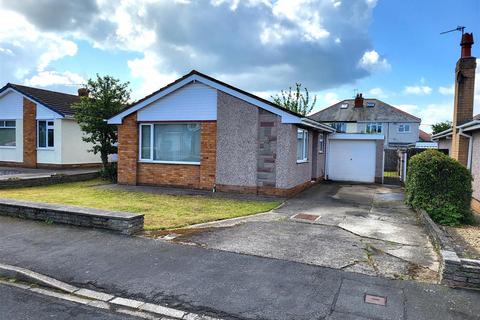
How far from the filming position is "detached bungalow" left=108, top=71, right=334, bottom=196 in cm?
1198

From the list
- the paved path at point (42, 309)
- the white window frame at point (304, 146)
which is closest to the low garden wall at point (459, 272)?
the paved path at point (42, 309)

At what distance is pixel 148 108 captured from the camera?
13914 millimetres

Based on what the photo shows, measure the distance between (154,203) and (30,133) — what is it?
1389 centimetres

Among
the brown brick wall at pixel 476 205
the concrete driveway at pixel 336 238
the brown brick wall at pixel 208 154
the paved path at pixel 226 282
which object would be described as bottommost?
the paved path at pixel 226 282

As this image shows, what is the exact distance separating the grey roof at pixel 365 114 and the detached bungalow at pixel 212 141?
1327 inches

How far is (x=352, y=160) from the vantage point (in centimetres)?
1867

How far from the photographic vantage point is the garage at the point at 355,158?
60.0 ft

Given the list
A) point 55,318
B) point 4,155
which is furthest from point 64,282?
point 4,155

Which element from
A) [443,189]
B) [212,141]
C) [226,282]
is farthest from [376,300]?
[212,141]

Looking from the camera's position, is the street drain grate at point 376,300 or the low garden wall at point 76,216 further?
the low garden wall at point 76,216

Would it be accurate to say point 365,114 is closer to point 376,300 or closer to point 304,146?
point 304,146

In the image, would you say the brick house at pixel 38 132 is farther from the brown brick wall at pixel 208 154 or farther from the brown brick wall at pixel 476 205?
the brown brick wall at pixel 476 205

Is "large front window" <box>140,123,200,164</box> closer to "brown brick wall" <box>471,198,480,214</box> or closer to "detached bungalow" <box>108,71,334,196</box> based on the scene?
"detached bungalow" <box>108,71,334,196</box>

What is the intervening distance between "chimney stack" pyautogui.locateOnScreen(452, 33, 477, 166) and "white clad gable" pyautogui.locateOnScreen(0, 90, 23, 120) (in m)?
21.7
